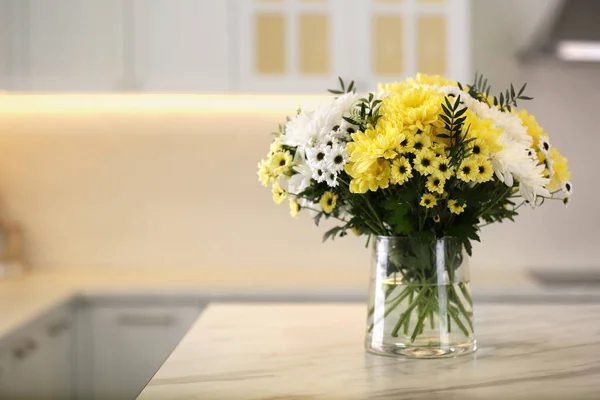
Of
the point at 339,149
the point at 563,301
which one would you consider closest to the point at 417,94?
the point at 339,149

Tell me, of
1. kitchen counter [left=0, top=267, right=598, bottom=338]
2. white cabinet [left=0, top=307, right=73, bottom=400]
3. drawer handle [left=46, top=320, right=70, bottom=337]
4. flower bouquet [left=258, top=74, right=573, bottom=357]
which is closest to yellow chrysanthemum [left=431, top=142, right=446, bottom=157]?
flower bouquet [left=258, top=74, right=573, bottom=357]

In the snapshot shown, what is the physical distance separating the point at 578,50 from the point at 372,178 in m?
2.18

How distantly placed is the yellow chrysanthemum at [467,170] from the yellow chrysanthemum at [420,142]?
56 mm

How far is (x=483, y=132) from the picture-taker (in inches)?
46.1

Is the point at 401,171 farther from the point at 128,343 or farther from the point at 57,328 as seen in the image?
the point at 128,343

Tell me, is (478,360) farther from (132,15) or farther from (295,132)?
(132,15)

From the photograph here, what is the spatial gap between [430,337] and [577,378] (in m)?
0.22

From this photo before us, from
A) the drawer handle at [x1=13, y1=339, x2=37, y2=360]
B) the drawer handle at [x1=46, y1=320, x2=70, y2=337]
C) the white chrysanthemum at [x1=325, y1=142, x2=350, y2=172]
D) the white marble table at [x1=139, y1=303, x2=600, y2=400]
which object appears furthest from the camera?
the drawer handle at [x1=46, y1=320, x2=70, y2=337]

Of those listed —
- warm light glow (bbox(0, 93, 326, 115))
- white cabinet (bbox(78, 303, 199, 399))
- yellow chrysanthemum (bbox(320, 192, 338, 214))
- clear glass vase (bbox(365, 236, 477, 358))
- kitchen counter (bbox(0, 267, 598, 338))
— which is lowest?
white cabinet (bbox(78, 303, 199, 399))

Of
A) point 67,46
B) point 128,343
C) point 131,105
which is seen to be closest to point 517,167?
point 128,343

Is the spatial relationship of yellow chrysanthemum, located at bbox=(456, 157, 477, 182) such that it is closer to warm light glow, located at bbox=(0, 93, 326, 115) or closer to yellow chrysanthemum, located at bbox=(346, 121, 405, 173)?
yellow chrysanthemum, located at bbox=(346, 121, 405, 173)

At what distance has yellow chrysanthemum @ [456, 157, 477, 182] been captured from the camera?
115 cm

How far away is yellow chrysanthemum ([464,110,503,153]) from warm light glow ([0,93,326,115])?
2202mm

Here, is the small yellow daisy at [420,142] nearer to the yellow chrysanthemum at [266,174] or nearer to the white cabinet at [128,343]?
the yellow chrysanthemum at [266,174]
